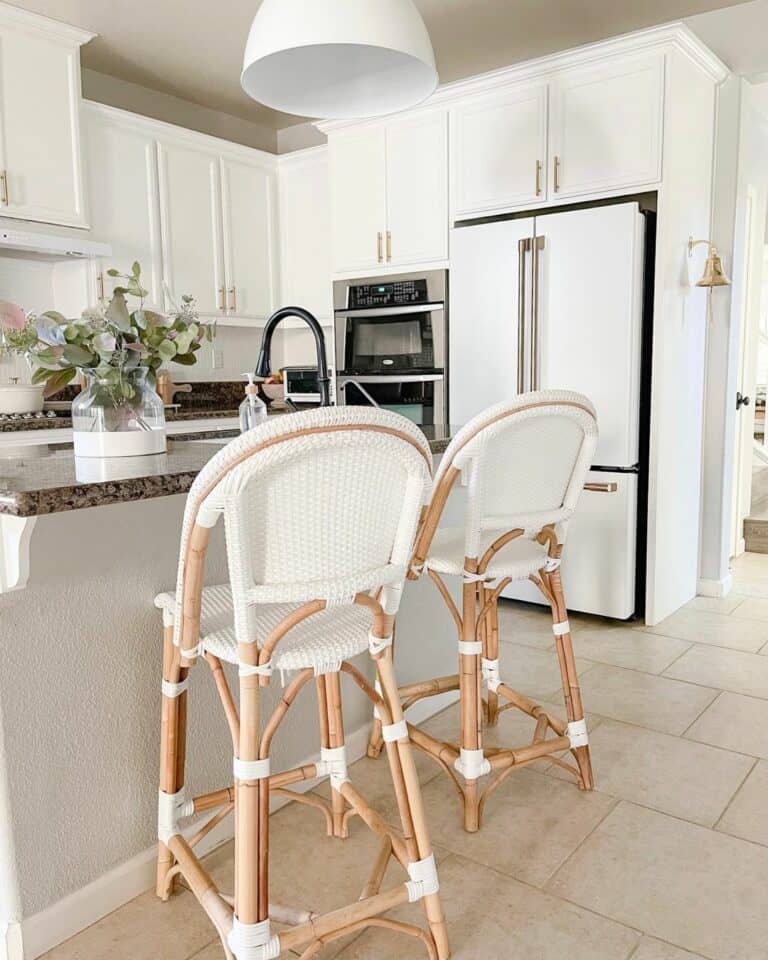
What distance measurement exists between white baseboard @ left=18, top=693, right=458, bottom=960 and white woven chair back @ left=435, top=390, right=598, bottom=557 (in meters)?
0.95

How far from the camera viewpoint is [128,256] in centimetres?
388

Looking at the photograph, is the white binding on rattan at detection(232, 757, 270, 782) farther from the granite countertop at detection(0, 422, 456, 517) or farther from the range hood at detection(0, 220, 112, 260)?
the range hood at detection(0, 220, 112, 260)

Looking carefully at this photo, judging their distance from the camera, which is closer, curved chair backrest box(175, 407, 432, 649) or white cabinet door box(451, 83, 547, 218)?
curved chair backrest box(175, 407, 432, 649)

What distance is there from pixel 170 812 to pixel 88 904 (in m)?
0.25

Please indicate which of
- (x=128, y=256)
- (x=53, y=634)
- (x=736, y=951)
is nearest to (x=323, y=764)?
(x=53, y=634)

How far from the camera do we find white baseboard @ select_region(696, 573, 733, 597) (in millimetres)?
3885

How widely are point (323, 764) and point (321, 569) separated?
63cm

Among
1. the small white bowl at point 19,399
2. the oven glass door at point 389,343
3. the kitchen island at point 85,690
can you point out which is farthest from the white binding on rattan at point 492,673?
the small white bowl at point 19,399

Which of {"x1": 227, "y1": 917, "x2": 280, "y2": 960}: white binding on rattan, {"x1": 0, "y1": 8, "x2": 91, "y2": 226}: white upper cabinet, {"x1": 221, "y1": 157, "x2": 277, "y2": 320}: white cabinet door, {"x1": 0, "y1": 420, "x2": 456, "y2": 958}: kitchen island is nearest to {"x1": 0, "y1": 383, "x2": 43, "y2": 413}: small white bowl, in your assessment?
{"x1": 0, "y1": 8, "x2": 91, "y2": 226}: white upper cabinet

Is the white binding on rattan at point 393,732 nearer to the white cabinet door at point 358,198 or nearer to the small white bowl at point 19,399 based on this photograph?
A: the small white bowl at point 19,399

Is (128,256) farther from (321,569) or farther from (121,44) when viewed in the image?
(321,569)

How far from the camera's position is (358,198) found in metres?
4.02

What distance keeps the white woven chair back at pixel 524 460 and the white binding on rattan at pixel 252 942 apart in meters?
0.87

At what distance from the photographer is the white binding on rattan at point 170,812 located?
1.58m
